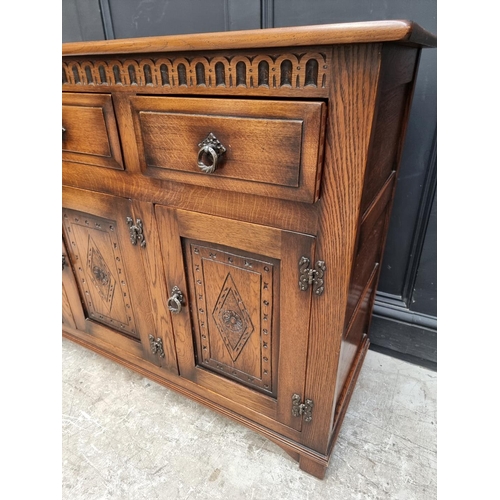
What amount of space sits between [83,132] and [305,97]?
558 millimetres

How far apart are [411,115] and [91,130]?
0.87 metres

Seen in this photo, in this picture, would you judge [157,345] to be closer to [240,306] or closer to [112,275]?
[112,275]

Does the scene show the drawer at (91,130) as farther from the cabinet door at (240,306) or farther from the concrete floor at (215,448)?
the concrete floor at (215,448)

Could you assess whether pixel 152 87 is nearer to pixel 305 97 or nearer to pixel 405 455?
pixel 305 97

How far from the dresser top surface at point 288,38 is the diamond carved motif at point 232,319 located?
0.46m

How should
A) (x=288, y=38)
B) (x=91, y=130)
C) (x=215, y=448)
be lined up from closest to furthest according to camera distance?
1. (x=288, y=38)
2. (x=91, y=130)
3. (x=215, y=448)

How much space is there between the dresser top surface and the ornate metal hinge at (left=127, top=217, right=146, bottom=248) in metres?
0.37

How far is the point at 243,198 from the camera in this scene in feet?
2.38

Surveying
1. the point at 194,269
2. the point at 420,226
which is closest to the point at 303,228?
the point at 194,269

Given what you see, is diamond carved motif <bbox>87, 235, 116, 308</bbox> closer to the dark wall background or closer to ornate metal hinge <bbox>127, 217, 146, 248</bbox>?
ornate metal hinge <bbox>127, 217, 146, 248</bbox>

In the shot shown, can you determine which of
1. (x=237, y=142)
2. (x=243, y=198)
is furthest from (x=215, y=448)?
(x=237, y=142)

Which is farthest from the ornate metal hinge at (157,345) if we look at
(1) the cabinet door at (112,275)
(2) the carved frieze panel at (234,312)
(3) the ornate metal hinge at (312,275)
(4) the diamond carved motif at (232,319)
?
(3) the ornate metal hinge at (312,275)

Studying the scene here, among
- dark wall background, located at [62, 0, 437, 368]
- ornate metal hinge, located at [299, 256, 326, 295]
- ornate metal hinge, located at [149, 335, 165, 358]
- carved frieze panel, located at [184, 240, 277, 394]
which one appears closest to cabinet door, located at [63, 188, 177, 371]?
ornate metal hinge, located at [149, 335, 165, 358]

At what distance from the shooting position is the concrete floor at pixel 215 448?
93cm
